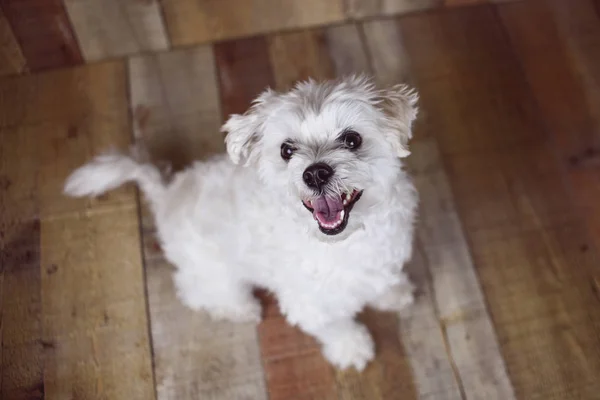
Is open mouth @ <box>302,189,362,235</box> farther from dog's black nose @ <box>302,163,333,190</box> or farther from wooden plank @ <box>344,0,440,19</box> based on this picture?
wooden plank @ <box>344,0,440,19</box>

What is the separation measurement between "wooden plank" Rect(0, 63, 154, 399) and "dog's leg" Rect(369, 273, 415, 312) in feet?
2.46

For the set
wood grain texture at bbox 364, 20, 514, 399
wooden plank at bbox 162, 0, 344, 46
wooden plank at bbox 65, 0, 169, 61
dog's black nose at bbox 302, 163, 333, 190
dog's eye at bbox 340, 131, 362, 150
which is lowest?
wood grain texture at bbox 364, 20, 514, 399

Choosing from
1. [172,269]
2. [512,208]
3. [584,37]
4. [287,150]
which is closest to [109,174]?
[172,269]

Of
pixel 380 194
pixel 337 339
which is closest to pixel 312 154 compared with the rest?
pixel 380 194

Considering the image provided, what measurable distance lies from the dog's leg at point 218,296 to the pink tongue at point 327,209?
0.51 meters

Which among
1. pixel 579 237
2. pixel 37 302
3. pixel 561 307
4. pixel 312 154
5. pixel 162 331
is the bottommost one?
pixel 561 307

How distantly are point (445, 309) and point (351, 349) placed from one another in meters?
0.34

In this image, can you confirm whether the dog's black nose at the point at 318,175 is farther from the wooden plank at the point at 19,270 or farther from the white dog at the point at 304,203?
the wooden plank at the point at 19,270

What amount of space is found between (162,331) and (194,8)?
4.02ft

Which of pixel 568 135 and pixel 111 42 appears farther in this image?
pixel 111 42

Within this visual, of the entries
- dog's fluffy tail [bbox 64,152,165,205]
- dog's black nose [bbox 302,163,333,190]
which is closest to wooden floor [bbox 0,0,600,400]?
dog's fluffy tail [bbox 64,152,165,205]

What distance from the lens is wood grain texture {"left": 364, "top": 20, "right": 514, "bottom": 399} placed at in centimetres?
174

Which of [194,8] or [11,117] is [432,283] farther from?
[11,117]

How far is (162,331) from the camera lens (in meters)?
1.87
